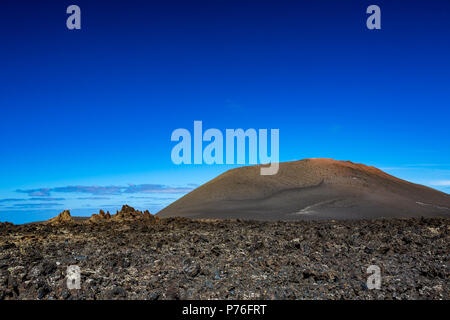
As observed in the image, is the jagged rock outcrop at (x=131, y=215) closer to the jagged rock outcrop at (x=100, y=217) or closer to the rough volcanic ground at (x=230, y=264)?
the jagged rock outcrop at (x=100, y=217)

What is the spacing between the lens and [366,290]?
23.8 feet

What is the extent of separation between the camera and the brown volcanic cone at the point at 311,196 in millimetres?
24828

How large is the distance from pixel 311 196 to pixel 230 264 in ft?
70.0

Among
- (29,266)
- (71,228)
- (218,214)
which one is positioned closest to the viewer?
(29,266)

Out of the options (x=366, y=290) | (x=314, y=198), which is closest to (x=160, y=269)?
(x=366, y=290)

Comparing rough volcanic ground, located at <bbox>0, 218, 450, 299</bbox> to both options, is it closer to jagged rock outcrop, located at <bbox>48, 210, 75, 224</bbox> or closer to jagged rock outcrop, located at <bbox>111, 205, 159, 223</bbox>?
jagged rock outcrop, located at <bbox>111, 205, 159, 223</bbox>

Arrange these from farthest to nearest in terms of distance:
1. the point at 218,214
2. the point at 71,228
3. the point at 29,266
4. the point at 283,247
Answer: the point at 218,214, the point at 71,228, the point at 283,247, the point at 29,266

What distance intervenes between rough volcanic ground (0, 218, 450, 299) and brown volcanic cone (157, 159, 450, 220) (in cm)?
1113

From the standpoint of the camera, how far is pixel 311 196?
94.8 ft

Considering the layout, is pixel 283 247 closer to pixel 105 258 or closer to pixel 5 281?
pixel 105 258

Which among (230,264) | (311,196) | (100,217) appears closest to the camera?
(230,264)

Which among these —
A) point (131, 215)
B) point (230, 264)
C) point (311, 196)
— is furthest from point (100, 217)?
point (311, 196)

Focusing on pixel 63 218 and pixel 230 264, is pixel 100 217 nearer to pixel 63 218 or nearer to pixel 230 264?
pixel 63 218
